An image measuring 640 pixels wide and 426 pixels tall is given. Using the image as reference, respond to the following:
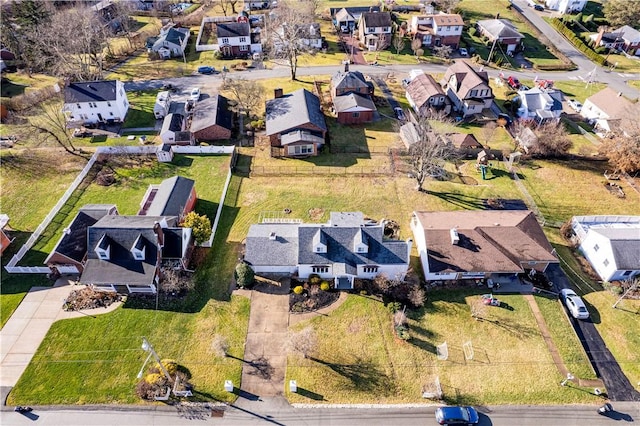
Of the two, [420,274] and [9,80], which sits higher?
[9,80]

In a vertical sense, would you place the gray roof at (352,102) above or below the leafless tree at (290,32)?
below

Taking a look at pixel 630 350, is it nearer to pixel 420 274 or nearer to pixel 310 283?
pixel 420 274

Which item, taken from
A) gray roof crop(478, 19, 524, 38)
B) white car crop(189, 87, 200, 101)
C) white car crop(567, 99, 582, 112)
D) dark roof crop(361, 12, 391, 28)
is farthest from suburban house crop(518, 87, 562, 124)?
white car crop(189, 87, 200, 101)

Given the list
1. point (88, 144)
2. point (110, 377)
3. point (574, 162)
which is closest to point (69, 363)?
point (110, 377)

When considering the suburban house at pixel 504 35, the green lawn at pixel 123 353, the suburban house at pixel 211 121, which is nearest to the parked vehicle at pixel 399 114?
the suburban house at pixel 211 121

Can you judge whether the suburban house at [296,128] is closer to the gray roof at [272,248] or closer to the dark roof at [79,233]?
the gray roof at [272,248]

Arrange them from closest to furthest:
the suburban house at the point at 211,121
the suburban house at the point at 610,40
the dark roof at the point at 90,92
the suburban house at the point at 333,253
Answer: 1. the suburban house at the point at 333,253
2. the suburban house at the point at 211,121
3. the dark roof at the point at 90,92
4. the suburban house at the point at 610,40
